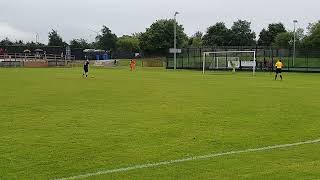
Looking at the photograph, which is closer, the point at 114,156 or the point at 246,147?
the point at 114,156

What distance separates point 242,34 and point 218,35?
631 centimetres

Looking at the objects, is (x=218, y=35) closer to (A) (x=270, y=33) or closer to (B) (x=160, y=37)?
(A) (x=270, y=33)

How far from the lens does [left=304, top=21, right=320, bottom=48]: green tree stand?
311ft

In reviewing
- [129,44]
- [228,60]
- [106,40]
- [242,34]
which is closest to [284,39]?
[242,34]

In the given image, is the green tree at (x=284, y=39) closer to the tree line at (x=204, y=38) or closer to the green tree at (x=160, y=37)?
the tree line at (x=204, y=38)

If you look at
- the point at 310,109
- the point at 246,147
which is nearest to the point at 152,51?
the point at 310,109

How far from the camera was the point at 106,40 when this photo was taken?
145625 millimetres

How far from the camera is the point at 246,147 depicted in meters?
9.98

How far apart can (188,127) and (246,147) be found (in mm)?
2888

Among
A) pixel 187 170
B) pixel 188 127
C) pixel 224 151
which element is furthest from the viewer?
pixel 188 127

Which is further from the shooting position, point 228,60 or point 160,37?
point 160,37

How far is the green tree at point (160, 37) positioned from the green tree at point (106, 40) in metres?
30.0

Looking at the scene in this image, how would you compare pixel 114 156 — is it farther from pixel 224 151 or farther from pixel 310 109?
pixel 310 109

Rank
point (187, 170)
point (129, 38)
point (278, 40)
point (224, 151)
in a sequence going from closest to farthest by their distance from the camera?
point (187, 170)
point (224, 151)
point (278, 40)
point (129, 38)
